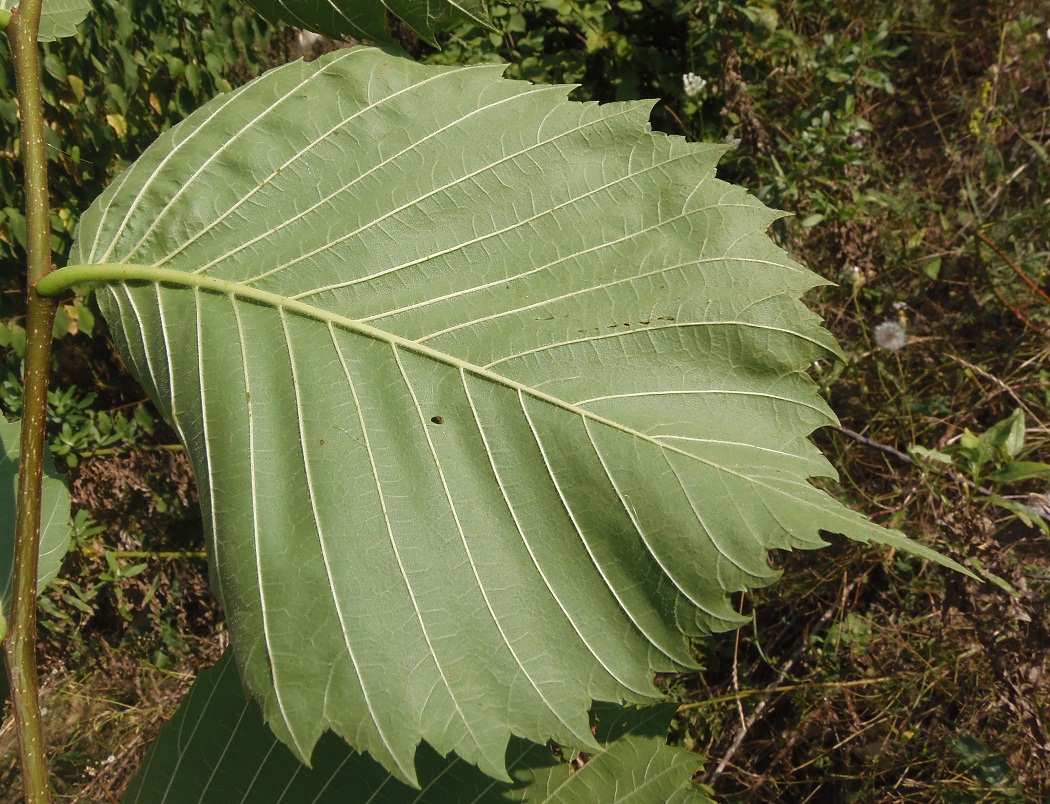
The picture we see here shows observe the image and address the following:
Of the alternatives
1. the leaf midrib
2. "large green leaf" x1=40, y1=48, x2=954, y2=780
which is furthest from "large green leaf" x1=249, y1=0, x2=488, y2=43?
the leaf midrib

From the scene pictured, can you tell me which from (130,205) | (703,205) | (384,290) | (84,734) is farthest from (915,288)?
(84,734)

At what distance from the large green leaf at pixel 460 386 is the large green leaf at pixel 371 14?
93 millimetres

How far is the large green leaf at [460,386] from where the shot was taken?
3.41 feet

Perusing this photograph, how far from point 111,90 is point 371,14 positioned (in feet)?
5.67

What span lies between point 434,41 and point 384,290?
1.41 feet

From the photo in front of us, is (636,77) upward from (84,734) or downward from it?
upward

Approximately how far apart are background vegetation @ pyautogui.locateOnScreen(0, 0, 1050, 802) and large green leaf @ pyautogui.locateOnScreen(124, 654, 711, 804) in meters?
1.39

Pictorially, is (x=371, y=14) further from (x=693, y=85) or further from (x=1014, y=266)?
(x=1014, y=266)

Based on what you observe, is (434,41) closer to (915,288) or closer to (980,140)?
(915,288)

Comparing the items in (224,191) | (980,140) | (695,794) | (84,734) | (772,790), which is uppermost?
(224,191)

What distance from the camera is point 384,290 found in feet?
3.76

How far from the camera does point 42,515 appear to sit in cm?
154

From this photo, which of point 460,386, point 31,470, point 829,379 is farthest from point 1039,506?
point 31,470

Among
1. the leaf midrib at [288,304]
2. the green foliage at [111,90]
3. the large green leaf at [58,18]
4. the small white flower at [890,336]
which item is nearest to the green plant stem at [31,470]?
the leaf midrib at [288,304]
